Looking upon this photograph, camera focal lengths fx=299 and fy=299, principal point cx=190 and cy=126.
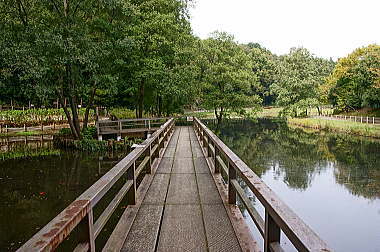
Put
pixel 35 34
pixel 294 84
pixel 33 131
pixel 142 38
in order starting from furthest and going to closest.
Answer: pixel 294 84 → pixel 33 131 → pixel 142 38 → pixel 35 34

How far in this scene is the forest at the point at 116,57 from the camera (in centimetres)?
1387

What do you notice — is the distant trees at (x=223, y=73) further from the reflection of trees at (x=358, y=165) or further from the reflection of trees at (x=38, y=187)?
the reflection of trees at (x=38, y=187)

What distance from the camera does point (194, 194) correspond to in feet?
16.0

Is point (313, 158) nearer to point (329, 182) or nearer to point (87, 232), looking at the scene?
point (329, 182)

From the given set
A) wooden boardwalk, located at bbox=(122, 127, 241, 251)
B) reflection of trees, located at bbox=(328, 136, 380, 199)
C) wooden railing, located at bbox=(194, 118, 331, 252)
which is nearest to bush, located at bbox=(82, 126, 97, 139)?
wooden boardwalk, located at bbox=(122, 127, 241, 251)

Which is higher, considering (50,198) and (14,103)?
(14,103)

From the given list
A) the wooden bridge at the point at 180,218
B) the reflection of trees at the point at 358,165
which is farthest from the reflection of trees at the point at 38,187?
the reflection of trees at the point at 358,165

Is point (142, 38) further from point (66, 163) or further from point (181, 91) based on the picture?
point (66, 163)

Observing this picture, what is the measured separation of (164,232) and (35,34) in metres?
13.2

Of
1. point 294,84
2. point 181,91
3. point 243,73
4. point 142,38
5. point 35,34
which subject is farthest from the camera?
point 294,84

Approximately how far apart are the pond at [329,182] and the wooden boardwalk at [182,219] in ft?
10.6

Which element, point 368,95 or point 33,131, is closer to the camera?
point 33,131

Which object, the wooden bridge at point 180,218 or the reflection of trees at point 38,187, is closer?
the wooden bridge at point 180,218

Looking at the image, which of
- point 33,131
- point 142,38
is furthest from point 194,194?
point 33,131
